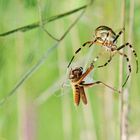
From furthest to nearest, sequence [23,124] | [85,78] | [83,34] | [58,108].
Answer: [58,108]
[83,34]
[23,124]
[85,78]

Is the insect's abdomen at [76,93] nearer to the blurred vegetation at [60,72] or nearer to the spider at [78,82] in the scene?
the spider at [78,82]

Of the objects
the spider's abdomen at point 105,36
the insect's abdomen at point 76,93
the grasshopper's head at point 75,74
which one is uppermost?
the spider's abdomen at point 105,36

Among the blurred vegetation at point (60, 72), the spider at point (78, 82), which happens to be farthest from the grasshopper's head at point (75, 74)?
the blurred vegetation at point (60, 72)

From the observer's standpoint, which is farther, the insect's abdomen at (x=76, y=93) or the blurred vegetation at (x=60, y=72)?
the blurred vegetation at (x=60, y=72)

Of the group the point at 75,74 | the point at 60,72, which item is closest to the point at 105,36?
the point at 75,74

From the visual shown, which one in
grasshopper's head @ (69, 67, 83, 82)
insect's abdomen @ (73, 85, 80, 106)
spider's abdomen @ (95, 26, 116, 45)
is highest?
spider's abdomen @ (95, 26, 116, 45)

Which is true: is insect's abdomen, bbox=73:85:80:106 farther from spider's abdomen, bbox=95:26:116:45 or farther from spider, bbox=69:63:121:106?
spider's abdomen, bbox=95:26:116:45

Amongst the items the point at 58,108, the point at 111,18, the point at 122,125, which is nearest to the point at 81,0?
the point at 111,18

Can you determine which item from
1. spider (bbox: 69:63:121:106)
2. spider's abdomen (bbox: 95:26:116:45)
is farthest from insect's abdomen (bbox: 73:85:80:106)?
spider's abdomen (bbox: 95:26:116:45)

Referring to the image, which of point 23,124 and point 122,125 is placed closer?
point 122,125

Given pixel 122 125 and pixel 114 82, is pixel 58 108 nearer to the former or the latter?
pixel 114 82

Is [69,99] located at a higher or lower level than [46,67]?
lower
